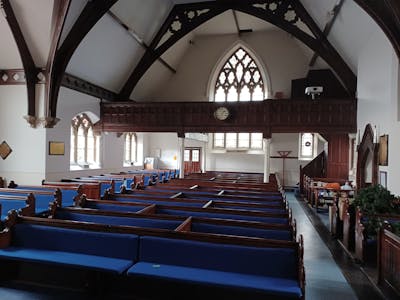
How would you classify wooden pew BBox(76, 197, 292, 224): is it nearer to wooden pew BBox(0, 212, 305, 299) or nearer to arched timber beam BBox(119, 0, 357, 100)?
wooden pew BBox(0, 212, 305, 299)

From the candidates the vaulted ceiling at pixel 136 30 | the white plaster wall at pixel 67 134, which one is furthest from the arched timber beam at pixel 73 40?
the white plaster wall at pixel 67 134

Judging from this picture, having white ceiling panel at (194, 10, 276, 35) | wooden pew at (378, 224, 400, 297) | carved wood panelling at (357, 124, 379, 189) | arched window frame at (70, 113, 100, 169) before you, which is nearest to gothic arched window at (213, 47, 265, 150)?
white ceiling panel at (194, 10, 276, 35)

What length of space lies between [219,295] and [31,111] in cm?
720

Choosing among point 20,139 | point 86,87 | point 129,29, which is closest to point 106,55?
point 129,29

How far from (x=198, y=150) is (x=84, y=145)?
625cm

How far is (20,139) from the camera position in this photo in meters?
8.15

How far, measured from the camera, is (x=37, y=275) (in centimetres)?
330

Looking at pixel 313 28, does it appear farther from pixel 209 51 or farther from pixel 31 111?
pixel 31 111

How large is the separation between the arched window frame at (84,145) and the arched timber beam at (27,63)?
198 centimetres

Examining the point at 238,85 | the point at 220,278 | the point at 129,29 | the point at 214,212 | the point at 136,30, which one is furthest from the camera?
the point at 238,85

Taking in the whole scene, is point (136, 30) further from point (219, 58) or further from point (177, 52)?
point (219, 58)

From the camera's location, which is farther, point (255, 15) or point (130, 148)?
point (130, 148)

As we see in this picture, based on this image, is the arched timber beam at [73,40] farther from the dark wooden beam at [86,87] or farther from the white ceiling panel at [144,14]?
the white ceiling panel at [144,14]

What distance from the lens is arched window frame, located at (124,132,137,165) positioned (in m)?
13.4
